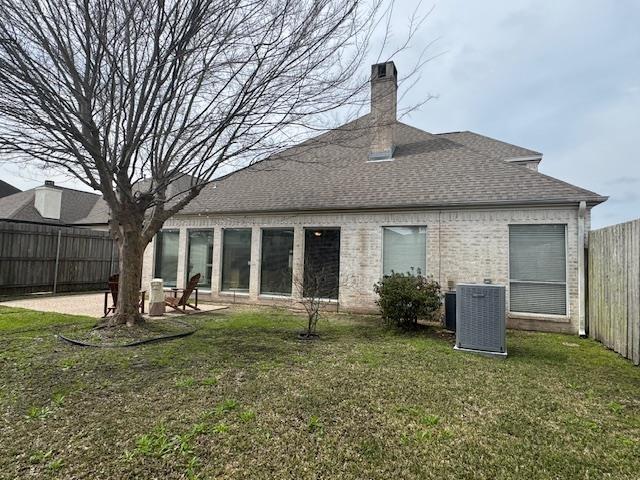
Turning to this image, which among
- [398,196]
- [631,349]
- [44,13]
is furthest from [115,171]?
[631,349]

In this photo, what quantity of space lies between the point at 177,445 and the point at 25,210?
73.7 ft

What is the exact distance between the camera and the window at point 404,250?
30.9 ft

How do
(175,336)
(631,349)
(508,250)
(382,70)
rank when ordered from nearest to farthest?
1. (631,349)
2. (175,336)
3. (508,250)
4. (382,70)

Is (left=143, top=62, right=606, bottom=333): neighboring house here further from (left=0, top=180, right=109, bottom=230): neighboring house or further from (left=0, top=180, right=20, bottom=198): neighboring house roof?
(left=0, top=180, right=20, bottom=198): neighboring house roof

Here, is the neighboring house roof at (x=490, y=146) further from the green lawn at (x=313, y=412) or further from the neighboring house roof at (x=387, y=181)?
the green lawn at (x=313, y=412)

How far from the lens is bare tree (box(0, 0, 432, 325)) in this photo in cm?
571

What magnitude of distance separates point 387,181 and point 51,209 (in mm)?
19774

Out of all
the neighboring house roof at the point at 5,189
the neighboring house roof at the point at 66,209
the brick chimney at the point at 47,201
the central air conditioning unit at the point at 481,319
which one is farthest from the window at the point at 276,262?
the neighboring house roof at the point at 5,189

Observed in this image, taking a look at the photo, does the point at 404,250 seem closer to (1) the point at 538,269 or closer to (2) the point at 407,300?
(2) the point at 407,300

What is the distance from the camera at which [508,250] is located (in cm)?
852

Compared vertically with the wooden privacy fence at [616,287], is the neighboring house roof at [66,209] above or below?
above

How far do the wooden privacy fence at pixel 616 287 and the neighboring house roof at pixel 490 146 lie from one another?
22.4 feet

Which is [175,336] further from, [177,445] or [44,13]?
[44,13]

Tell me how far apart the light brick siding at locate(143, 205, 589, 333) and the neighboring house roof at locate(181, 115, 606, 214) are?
0.34 metres
